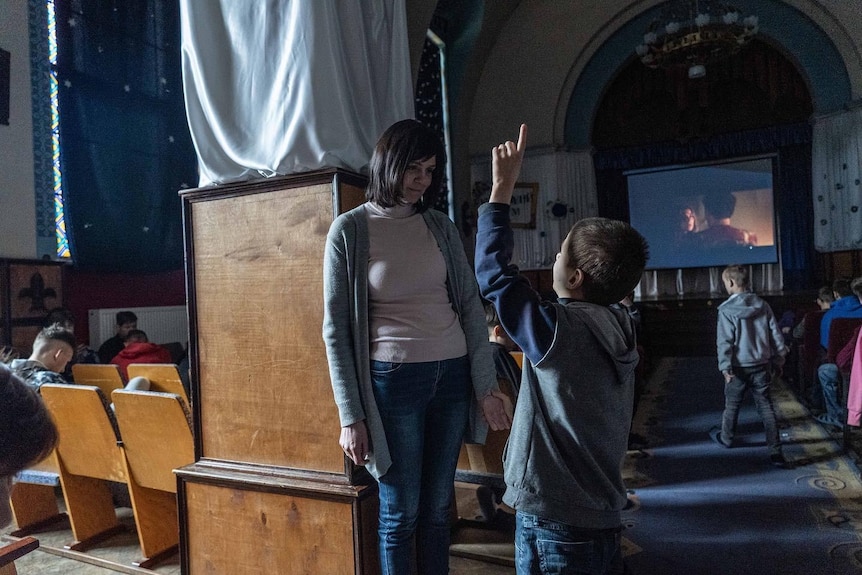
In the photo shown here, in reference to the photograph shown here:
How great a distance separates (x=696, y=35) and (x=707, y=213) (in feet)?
12.0

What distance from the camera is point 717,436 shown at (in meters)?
3.49

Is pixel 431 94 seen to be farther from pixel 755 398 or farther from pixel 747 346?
pixel 755 398

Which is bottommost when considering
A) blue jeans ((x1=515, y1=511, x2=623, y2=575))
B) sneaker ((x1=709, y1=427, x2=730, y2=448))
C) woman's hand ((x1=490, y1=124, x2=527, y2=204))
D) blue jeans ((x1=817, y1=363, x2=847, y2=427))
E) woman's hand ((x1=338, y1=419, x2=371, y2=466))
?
sneaker ((x1=709, y1=427, x2=730, y2=448))

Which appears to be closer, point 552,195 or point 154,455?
point 154,455

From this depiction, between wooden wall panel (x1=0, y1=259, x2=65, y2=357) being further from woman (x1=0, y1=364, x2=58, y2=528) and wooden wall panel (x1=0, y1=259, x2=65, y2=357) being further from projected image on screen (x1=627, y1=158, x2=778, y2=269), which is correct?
projected image on screen (x1=627, y1=158, x2=778, y2=269)

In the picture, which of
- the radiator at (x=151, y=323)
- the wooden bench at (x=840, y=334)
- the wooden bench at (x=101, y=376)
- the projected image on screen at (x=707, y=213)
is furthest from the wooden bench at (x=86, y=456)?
the projected image on screen at (x=707, y=213)

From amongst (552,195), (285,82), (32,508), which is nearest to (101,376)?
(32,508)

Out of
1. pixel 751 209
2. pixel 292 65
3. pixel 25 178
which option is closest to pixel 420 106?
pixel 25 178

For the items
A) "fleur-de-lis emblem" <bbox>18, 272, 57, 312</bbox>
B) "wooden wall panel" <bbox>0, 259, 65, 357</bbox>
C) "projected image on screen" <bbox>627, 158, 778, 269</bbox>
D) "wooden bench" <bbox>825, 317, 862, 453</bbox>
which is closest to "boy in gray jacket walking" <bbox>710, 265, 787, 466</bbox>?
"wooden bench" <bbox>825, 317, 862, 453</bbox>

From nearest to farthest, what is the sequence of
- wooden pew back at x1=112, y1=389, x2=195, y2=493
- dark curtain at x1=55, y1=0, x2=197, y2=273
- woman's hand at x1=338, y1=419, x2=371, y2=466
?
woman's hand at x1=338, y1=419, x2=371, y2=466 → wooden pew back at x1=112, y1=389, x2=195, y2=493 → dark curtain at x1=55, y1=0, x2=197, y2=273

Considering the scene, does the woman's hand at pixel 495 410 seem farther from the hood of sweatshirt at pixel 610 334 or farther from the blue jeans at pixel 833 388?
the blue jeans at pixel 833 388

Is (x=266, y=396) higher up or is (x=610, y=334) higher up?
(x=610, y=334)

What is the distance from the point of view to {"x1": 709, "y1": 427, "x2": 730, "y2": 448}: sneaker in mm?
3396

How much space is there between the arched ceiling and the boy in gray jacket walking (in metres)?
5.94
